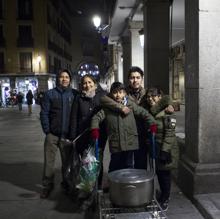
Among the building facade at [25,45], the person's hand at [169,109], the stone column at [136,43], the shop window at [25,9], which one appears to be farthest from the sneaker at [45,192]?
the shop window at [25,9]

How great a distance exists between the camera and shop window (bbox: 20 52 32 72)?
48.7m

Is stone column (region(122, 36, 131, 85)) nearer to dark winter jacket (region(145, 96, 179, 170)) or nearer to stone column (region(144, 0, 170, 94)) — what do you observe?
stone column (region(144, 0, 170, 94))

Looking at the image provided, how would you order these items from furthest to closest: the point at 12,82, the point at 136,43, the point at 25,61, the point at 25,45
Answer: the point at 25,45
the point at 25,61
the point at 12,82
the point at 136,43

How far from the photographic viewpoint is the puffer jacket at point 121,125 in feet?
15.8

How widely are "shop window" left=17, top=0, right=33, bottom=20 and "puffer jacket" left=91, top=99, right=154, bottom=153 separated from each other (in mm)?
48267

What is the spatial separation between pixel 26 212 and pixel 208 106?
294cm

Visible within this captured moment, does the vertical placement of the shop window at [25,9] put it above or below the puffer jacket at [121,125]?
above

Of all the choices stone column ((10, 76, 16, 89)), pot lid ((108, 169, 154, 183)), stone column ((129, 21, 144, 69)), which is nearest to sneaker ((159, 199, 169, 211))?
pot lid ((108, 169, 154, 183))

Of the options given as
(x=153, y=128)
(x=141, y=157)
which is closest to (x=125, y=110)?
(x=153, y=128)

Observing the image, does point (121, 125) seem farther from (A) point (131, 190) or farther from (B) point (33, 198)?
(B) point (33, 198)

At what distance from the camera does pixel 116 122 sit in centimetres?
481

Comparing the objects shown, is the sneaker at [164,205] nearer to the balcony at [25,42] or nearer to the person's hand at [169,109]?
the person's hand at [169,109]

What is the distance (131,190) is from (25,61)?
→ 47174 millimetres

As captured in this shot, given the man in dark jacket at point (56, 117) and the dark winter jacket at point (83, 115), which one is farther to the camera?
the man in dark jacket at point (56, 117)
